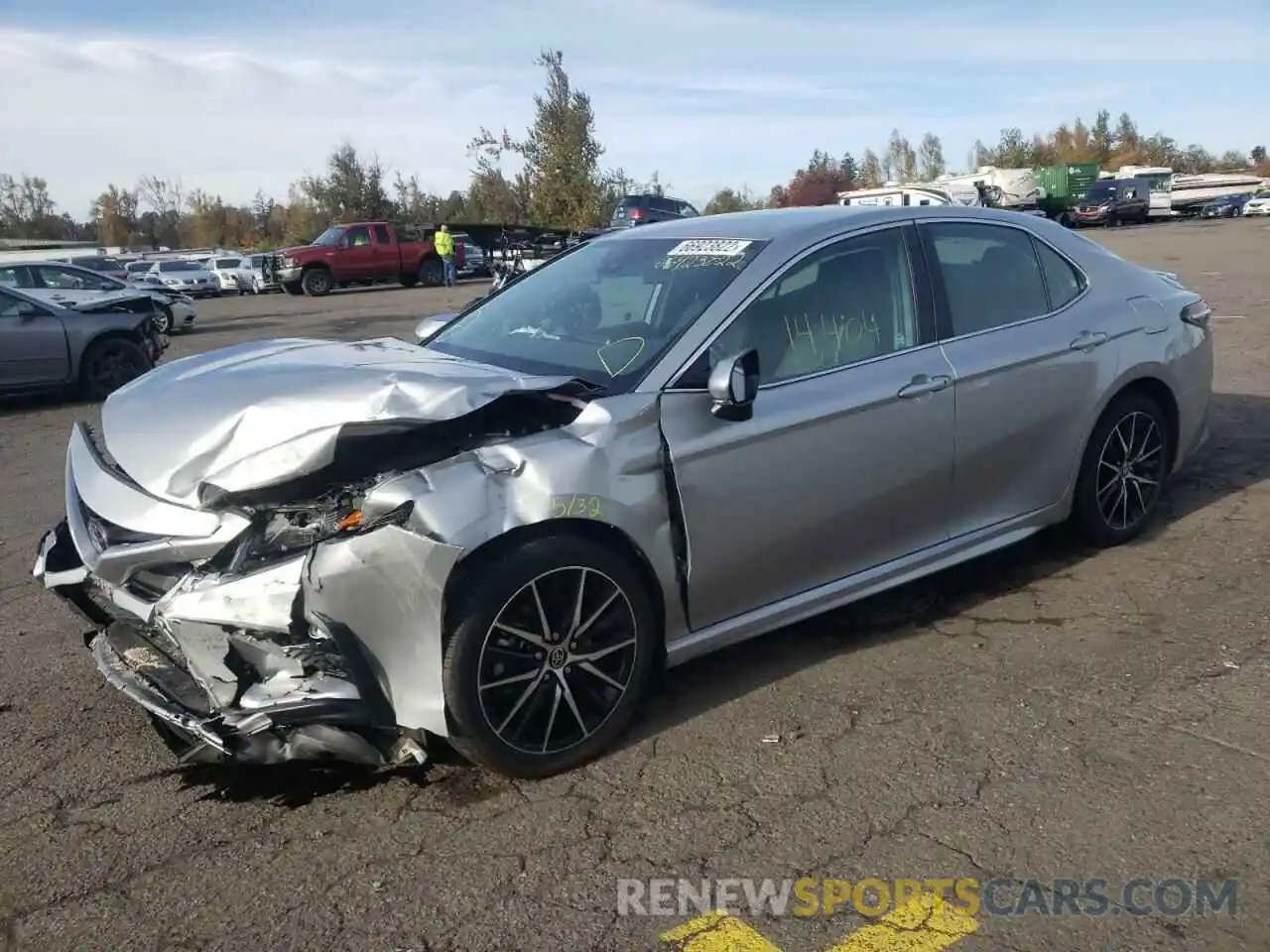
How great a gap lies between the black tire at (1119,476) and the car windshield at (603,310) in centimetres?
201

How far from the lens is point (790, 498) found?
153 inches

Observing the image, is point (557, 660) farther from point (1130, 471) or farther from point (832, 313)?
point (1130, 471)

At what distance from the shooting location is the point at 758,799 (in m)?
3.26

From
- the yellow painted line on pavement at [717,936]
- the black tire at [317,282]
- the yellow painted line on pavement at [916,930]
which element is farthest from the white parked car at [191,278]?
the yellow painted line on pavement at [916,930]

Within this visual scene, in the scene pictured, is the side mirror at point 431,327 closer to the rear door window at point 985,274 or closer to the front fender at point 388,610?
the front fender at point 388,610

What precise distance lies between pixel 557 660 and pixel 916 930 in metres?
1.29

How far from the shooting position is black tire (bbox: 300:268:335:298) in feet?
95.8

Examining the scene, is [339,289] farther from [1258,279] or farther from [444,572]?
[444,572]

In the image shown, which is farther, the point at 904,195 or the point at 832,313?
the point at 904,195

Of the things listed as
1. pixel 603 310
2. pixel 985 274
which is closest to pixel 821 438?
pixel 603 310

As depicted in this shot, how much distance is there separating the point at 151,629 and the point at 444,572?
1.01m

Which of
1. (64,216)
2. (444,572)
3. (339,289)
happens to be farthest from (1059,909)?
(64,216)

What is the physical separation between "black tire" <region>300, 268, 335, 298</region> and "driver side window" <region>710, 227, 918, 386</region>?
26862mm

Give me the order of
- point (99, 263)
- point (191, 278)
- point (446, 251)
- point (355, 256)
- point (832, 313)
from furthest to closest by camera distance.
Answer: point (191, 278) → point (99, 263) → point (355, 256) → point (446, 251) → point (832, 313)
